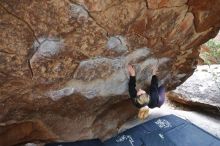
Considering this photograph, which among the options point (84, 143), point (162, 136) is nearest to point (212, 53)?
point (162, 136)

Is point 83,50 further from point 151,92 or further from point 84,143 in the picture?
point 84,143

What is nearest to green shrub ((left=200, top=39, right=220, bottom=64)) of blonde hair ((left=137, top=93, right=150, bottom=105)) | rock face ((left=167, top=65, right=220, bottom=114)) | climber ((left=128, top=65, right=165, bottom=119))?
rock face ((left=167, top=65, right=220, bottom=114))

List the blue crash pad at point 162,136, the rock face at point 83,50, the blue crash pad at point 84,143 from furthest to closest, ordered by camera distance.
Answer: the blue crash pad at point 162,136 < the blue crash pad at point 84,143 < the rock face at point 83,50

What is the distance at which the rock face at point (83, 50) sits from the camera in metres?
3.68

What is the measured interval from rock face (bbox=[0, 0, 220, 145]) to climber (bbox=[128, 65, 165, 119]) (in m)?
0.11

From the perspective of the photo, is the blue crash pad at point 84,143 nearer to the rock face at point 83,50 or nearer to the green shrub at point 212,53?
the rock face at point 83,50

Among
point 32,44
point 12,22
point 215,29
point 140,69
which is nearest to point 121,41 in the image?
point 140,69

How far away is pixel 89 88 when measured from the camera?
4793 millimetres

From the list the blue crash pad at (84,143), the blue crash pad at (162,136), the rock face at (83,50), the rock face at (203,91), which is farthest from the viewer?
the rock face at (203,91)

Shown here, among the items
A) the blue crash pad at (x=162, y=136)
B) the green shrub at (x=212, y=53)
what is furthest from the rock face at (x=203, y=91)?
the blue crash pad at (x=162, y=136)

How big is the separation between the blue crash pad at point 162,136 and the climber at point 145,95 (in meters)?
0.92

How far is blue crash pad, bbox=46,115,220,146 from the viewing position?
6.03 m

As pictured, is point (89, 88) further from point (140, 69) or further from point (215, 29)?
point (215, 29)

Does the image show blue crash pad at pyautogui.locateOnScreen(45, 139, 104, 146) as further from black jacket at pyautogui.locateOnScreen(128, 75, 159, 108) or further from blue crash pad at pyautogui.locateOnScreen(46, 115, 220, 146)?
black jacket at pyautogui.locateOnScreen(128, 75, 159, 108)
